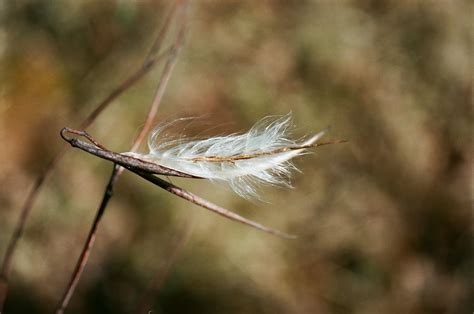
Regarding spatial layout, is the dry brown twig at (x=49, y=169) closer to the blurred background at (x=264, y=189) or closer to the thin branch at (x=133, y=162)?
the thin branch at (x=133, y=162)

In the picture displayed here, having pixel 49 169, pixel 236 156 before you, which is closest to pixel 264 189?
pixel 49 169

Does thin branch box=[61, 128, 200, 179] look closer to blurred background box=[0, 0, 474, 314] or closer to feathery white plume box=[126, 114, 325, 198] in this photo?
feathery white plume box=[126, 114, 325, 198]

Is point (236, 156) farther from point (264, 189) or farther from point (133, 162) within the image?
point (264, 189)

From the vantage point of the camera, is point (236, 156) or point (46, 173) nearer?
point (236, 156)

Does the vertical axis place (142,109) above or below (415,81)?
below

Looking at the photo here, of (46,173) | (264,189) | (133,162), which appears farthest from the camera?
(264,189)

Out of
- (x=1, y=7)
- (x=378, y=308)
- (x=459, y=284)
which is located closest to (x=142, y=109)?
(x=1, y=7)

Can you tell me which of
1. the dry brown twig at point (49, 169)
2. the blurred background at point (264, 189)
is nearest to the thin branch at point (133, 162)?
the dry brown twig at point (49, 169)

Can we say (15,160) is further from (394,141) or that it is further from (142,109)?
(394,141)
